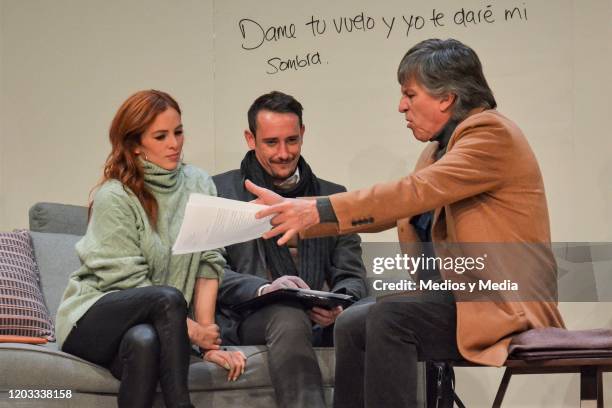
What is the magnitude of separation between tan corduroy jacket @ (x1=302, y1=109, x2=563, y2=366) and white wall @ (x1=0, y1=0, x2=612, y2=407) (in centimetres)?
141

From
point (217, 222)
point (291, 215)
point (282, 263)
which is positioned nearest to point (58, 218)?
point (282, 263)

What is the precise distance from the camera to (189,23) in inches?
168

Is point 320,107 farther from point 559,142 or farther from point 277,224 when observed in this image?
point 277,224

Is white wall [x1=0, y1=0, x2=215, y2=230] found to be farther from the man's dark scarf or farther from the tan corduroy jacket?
the tan corduroy jacket

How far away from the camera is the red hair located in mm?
3184

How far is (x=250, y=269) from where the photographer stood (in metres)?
3.49

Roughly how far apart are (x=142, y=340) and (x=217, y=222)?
479 mm

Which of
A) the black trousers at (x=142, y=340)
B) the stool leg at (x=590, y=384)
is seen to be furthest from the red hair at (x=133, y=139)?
the stool leg at (x=590, y=384)

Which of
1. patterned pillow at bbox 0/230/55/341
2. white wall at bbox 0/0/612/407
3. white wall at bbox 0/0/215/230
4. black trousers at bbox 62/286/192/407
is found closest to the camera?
black trousers at bbox 62/286/192/407

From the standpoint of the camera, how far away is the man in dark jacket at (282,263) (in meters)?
3.18

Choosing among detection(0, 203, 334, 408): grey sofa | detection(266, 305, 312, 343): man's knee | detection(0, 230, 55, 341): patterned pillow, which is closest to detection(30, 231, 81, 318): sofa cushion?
detection(0, 230, 55, 341): patterned pillow

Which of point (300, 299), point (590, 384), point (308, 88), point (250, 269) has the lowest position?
point (590, 384)

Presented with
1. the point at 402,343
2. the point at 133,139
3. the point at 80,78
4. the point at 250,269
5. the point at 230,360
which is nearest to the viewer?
the point at 402,343

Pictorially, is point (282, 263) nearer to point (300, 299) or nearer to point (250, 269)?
point (250, 269)
